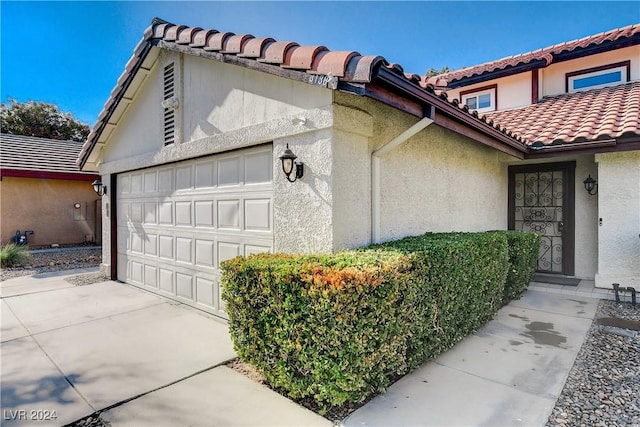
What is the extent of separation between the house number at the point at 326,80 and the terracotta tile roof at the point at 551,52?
663 centimetres

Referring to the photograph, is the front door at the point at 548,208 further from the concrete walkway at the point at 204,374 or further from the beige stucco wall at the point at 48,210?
the beige stucco wall at the point at 48,210

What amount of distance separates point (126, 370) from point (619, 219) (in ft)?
33.7

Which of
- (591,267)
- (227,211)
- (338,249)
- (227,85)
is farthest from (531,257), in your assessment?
(227,85)

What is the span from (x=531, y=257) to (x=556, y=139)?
9.55 feet

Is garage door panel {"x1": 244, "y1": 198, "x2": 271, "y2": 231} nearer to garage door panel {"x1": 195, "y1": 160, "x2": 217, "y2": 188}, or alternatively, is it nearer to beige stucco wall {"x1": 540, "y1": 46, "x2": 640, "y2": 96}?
garage door panel {"x1": 195, "y1": 160, "x2": 217, "y2": 188}

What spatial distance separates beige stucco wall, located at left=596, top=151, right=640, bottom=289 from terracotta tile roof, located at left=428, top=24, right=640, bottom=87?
4528mm

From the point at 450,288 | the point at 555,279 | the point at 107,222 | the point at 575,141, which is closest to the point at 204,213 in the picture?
the point at 450,288

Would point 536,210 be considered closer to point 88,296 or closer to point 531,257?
point 531,257

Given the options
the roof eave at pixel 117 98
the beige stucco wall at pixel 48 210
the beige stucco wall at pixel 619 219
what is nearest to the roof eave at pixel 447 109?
the beige stucco wall at pixel 619 219

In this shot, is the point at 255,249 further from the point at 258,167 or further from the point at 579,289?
the point at 579,289

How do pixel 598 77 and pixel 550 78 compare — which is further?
pixel 550 78

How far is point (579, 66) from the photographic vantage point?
11.6 meters

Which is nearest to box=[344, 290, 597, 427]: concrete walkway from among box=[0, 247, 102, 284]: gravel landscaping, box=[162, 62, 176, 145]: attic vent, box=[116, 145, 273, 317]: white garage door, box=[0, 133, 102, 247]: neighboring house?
box=[116, 145, 273, 317]: white garage door

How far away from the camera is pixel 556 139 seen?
8.23 metres
